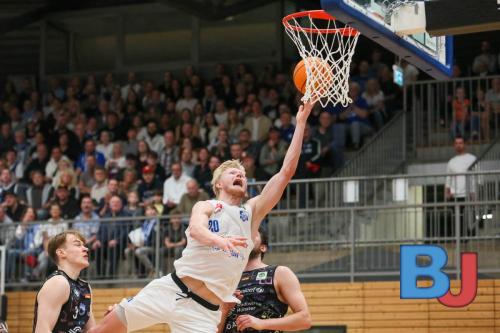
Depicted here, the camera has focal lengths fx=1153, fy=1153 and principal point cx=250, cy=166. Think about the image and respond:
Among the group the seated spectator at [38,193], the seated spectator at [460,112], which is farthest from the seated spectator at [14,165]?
the seated spectator at [460,112]

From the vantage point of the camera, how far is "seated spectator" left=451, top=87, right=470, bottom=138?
19.0m

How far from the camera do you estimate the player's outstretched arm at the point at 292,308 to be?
9.20 m

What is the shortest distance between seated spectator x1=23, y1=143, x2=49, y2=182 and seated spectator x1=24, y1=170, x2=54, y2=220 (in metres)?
0.91

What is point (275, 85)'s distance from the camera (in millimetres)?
22609

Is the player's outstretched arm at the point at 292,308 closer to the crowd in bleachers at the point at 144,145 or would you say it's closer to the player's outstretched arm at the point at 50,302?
the player's outstretched arm at the point at 50,302

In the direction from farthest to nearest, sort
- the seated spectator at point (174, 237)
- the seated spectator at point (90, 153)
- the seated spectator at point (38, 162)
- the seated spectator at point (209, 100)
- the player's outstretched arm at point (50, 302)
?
the seated spectator at point (209, 100)
the seated spectator at point (38, 162)
the seated spectator at point (90, 153)
the seated spectator at point (174, 237)
the player's outstretched arm at point (50, 302)

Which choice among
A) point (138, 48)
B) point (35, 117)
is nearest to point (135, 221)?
point (35, 117)

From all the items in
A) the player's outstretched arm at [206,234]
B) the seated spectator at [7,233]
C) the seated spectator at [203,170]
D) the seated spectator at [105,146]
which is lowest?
the seated spectator at [7,233]

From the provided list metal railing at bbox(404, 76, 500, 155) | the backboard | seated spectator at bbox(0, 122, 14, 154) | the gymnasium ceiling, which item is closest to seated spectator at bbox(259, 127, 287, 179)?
metal railing at bbox(404, 76, 500, 155)

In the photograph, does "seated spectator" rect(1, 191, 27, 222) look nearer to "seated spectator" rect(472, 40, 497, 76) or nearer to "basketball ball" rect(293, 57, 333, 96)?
"seated spectator" rect(472, 40, 497, 76)

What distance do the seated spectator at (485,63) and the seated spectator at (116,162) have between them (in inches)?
259

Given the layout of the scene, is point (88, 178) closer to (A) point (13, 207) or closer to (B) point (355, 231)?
(A) point (13, 207)

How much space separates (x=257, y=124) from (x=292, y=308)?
448 inches

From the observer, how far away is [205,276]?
8.55m
